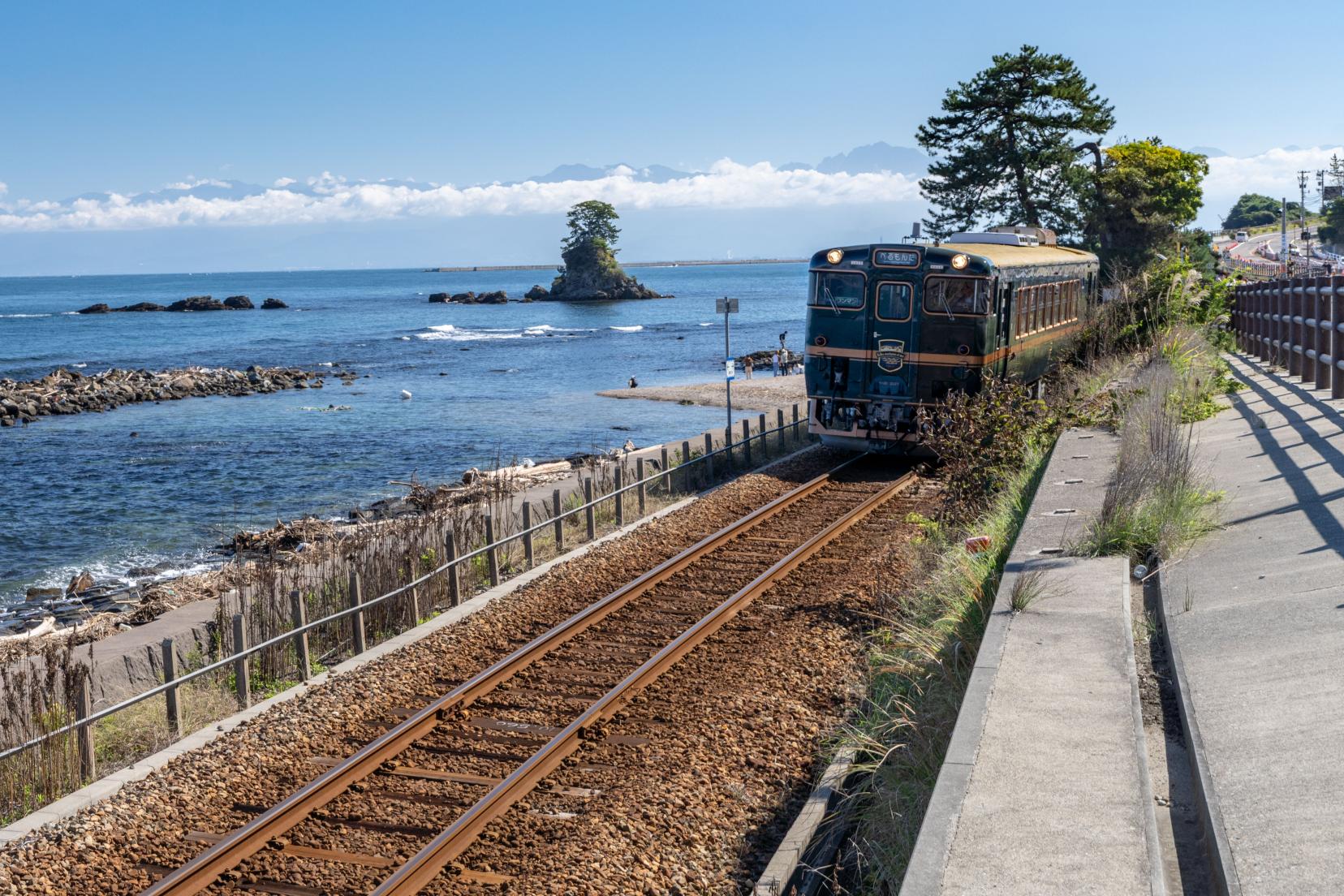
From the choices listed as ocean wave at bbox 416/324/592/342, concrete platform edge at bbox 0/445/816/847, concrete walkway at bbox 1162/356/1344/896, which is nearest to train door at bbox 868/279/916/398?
concrete platform edge at bbox 0/445/816/847

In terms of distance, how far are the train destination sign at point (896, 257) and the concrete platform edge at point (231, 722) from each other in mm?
6993

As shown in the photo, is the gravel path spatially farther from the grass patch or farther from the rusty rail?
the rusty rail

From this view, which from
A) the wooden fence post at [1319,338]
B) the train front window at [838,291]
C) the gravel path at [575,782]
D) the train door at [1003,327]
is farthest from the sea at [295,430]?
the wooden fence post at [1319,338]

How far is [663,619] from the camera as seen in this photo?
1167 centimetres

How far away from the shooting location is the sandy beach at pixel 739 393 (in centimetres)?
4362

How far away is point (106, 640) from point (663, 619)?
617cm

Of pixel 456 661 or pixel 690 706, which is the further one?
pixel 456 661

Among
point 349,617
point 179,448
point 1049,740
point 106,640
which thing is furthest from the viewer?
point 179,448

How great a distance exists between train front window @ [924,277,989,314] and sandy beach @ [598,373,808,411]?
2139 centimetres

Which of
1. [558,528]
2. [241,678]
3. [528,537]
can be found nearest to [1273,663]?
[241,678]

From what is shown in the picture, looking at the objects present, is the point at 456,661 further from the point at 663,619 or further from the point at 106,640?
the point at 106,640

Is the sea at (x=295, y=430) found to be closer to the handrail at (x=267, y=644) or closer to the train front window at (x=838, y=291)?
the train front window at (x=838, y=291)

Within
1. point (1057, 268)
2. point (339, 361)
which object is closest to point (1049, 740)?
point (1057, 268)

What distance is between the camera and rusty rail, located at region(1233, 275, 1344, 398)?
45.7ft
